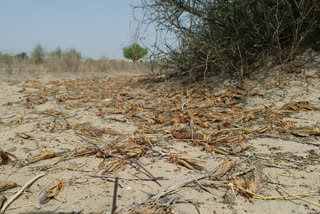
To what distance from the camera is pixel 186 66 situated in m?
3.95

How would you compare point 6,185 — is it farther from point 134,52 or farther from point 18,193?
point 134,52

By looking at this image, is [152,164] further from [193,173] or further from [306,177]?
[306,177]

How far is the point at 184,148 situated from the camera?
5.86 ft

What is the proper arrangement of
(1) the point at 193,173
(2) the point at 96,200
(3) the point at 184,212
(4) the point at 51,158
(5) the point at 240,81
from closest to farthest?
1. (3) the point at 184,212
2. (2) the point at 96,200
3. (1) the point at 193,173
4. (4) the point at 51,158
5. (5) the point at 240,81

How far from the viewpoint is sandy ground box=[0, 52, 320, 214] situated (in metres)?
1.17

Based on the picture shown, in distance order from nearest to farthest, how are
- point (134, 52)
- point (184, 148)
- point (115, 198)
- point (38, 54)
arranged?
1. point (115, 198)
2. point (184, 148)
3. point (134, 52)
4. point (38, 54)

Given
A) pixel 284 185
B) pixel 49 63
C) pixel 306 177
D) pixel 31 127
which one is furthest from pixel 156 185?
pixel 49 63

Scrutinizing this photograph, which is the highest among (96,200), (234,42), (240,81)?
(234,42)

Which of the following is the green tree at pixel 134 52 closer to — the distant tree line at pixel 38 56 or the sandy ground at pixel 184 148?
Answer: the sandy ground at pixel 184 148

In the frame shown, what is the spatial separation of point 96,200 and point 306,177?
1.15 meters

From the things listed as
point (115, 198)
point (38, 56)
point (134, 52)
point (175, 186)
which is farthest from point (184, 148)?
point (38, 56)

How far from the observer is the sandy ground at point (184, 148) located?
1169mm

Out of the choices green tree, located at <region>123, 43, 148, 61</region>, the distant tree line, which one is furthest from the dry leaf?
the distant tree line

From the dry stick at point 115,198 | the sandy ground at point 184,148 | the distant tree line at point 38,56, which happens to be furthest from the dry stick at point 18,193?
the distant tree line at point 38,56
